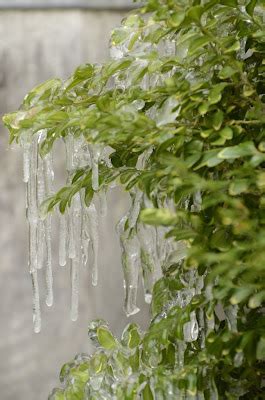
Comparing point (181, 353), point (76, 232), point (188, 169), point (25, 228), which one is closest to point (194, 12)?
point (188, 169)

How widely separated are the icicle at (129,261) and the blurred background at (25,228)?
118cm

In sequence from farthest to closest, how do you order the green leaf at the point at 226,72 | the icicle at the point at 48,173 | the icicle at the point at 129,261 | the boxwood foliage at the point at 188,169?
the icicle at the point at 48,173, the icicle at the point at 129,261, the green leaf at the point at 226,72, the boxwood foliage at the point at 188,169

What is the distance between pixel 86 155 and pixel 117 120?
15.1 inches

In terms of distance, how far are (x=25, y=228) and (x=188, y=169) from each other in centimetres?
162

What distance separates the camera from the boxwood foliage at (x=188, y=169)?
40.8 inches

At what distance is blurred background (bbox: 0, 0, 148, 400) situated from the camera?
2545 millimetres

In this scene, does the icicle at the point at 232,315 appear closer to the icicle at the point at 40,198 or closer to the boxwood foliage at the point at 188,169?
the boxwood foliage at the point at 188,169

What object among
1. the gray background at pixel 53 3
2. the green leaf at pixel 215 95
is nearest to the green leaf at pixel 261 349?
the green leaf at pixel 215 95

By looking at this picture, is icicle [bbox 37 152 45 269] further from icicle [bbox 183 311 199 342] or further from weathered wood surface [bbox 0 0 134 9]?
weathered wood surface [bbox 0 0 134 9]

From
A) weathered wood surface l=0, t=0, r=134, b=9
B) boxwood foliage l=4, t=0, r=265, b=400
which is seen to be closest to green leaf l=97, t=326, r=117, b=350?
boxwood foliage l=4, t=0, r=265, b=400

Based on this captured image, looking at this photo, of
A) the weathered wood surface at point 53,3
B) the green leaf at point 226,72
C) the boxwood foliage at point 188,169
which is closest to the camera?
the boxwood foliage at point 188,169

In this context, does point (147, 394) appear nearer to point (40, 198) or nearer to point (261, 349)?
point (261, 349)

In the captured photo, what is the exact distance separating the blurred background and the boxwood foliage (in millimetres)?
1173

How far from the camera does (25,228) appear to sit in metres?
2.67
